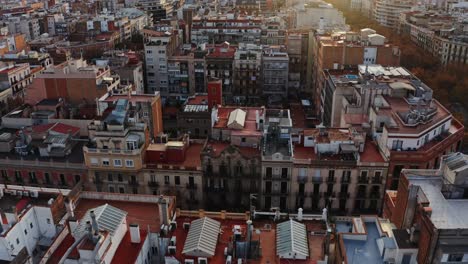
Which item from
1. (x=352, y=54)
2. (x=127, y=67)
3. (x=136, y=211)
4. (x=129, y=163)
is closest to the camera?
(x=136, y=211)

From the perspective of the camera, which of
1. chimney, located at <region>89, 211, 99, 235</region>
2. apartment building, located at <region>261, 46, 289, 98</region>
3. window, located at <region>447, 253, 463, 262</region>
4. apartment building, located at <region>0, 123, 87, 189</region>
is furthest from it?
apartment building, located at <region>261, 46, 289, 98</region>

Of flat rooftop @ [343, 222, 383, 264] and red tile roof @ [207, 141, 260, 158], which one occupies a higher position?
red tile roof @ [207, 141, 260, 158]

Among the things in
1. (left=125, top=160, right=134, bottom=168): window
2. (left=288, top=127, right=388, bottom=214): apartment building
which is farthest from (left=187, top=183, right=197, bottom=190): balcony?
(left=288, top=127, right=388, bottom=214): apartment building

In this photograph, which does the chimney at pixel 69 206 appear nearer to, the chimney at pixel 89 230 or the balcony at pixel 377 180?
the chimney at pixel 89 230

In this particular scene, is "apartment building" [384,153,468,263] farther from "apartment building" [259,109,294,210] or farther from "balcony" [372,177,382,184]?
"apartment building" [259,109,294,210]

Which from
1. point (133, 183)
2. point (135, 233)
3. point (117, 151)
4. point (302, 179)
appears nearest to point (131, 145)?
point (117, 151)

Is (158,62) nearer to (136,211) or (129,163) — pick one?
(129,163)

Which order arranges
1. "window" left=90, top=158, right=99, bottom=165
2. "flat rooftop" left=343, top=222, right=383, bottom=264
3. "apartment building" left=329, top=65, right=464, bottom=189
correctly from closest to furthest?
1. "flat rooftop" left=343, top=222, right=383, bottom=264
2. "apartment building" left=329, top=65, right=464, bottom=189
3. "window" left=90, top=158, right=99, bottom=165
